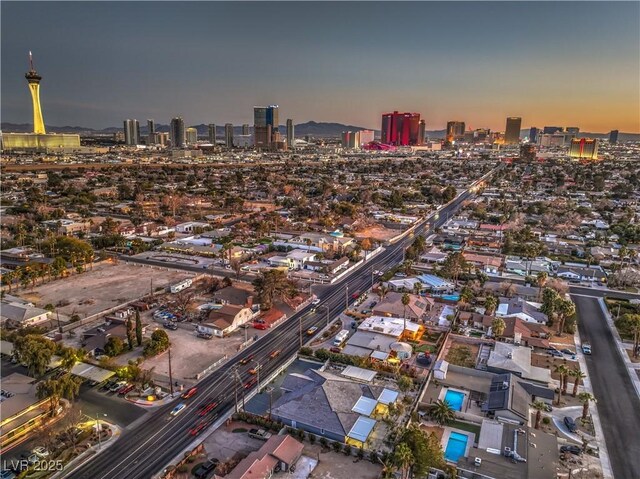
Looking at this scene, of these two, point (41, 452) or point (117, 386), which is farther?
point (117, 386)

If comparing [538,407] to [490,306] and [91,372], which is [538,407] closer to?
[490,306]

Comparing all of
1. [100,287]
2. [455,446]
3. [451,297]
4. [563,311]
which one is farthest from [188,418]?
[563,311]

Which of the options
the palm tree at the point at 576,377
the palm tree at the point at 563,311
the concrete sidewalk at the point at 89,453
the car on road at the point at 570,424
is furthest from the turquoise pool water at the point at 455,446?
the concrete sidewalk at the point at 89,453

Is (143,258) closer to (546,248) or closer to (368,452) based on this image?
(368,452)

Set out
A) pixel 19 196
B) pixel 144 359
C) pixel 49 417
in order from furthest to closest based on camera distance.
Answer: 1. pixel 19 196
2. pixel 144 359
3. pixel 49 417

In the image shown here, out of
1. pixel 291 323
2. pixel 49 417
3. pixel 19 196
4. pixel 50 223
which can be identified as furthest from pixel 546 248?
pixel 19 196

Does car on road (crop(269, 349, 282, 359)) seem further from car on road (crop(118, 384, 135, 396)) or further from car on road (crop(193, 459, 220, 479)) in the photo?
car on road (crop(193, 459, 220, 479))

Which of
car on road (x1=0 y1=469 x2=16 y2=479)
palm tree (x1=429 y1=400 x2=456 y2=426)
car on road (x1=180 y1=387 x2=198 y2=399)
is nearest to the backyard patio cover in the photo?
car on road (x1=180 y1=387 x2=198 y2=399)
